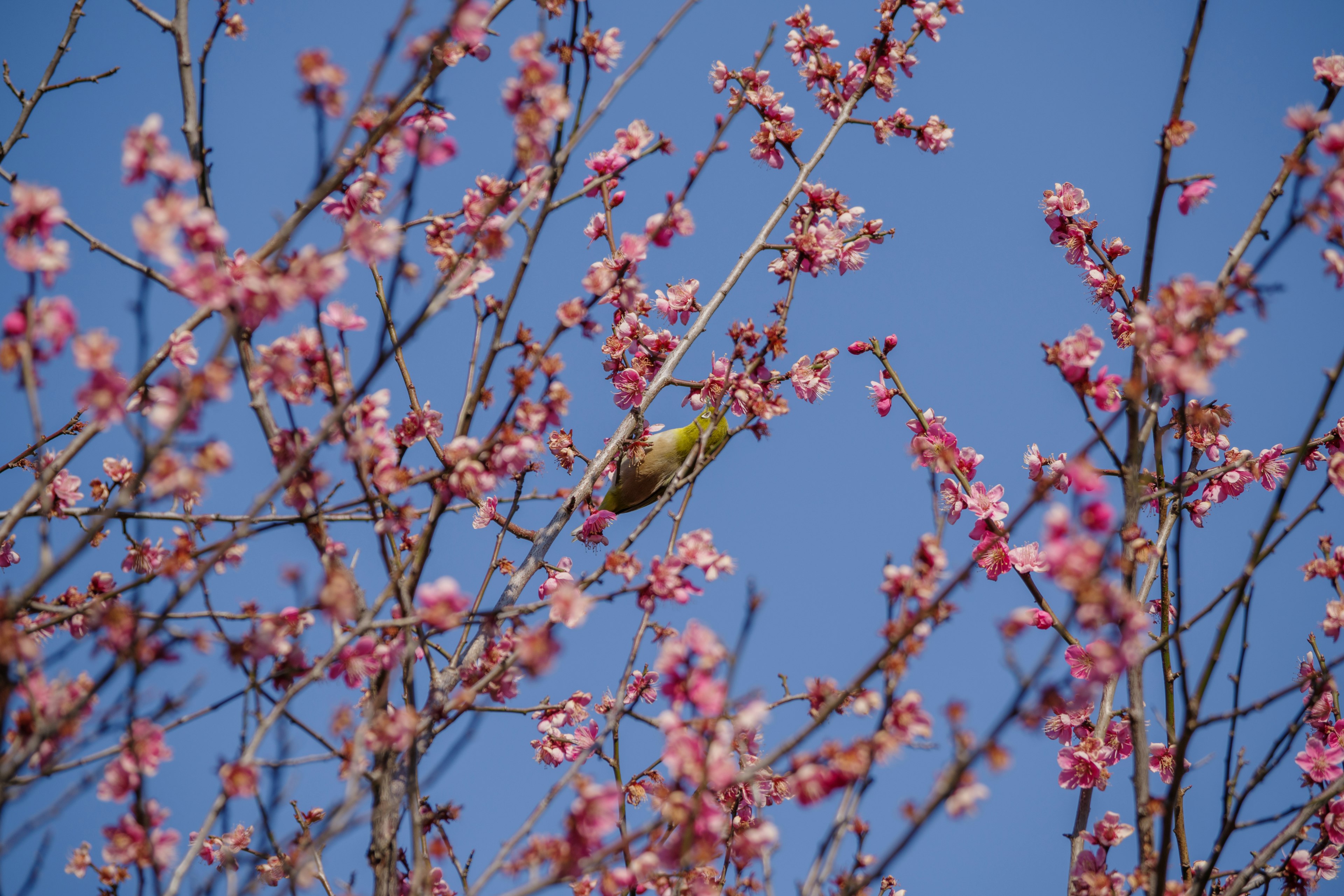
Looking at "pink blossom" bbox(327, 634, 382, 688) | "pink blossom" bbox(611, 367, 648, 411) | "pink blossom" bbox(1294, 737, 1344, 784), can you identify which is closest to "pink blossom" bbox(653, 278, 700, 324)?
"pink blossom" bbox(611, 367, 648, 411)

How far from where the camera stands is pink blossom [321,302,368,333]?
A: 8.75 feet

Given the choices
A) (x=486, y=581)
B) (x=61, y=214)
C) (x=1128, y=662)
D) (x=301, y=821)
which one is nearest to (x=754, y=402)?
(x=486, y=581)

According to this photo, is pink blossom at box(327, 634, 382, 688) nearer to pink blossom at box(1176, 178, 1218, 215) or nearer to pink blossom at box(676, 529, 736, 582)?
pink blossom at box(676, 529, 736, 582)

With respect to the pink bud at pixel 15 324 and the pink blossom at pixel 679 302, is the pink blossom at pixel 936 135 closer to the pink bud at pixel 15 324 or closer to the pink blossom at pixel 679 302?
the pink blossom at pixel 679 302

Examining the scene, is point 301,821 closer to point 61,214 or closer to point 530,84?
point 61,214

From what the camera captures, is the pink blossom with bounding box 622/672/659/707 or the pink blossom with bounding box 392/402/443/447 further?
the pink blossom with bounding box 622/672/659/707

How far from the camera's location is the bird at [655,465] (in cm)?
419

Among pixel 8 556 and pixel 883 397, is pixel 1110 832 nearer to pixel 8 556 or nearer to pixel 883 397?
pixel 883 397

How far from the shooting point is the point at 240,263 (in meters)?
2.46

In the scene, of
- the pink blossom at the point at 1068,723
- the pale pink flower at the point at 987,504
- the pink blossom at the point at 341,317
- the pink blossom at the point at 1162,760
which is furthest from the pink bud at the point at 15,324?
the pink blossom at the point at 1162,760

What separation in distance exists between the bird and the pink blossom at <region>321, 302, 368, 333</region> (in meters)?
1.62

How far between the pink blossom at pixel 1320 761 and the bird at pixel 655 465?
266 cm

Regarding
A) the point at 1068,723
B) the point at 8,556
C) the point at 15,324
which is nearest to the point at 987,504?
the point at 1068,723

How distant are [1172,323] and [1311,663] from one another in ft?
7.45
